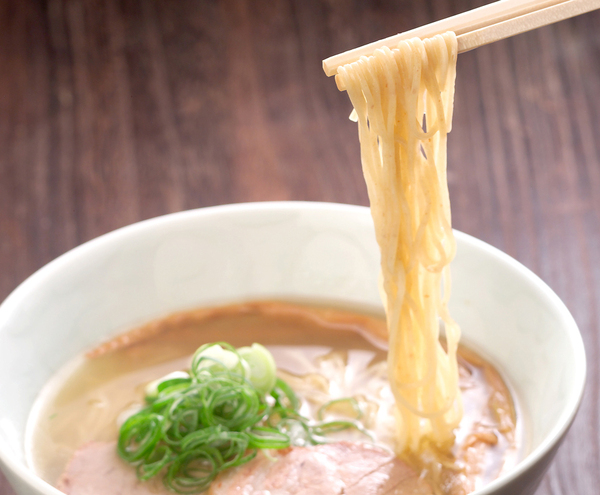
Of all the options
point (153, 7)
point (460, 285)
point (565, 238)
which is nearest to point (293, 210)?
point (460, 285)

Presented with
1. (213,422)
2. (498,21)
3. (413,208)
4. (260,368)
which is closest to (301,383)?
(260,368)

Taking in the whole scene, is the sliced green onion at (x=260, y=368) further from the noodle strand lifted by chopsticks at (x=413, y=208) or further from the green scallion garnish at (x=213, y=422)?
the noodle strand lifted by chopsticks at (x=413, y=208)

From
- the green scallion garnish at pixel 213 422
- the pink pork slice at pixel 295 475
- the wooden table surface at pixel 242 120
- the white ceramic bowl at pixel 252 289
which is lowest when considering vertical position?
the pink pork slice at pixel 295 475

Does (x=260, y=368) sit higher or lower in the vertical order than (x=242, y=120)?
lower

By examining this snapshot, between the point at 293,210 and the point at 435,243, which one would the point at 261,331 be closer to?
the point at 293,210

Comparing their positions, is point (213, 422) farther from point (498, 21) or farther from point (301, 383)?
point (498, 21)

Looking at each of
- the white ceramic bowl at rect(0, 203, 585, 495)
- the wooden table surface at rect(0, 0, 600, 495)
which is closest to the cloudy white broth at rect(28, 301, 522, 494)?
the white ceramic bowl at rect(0, 203, 585, 495)

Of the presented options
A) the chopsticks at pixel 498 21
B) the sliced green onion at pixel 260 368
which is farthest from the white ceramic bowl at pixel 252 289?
the chopsticks at pixel 498 21
